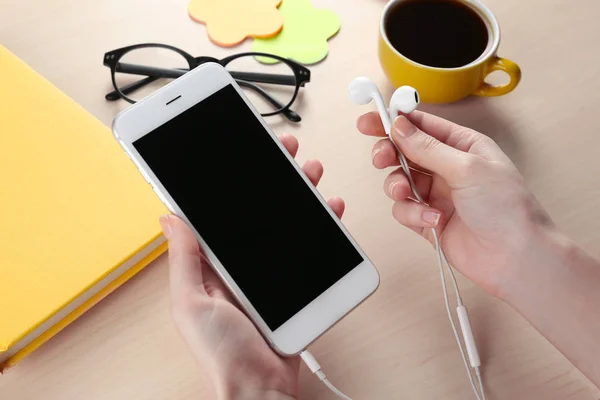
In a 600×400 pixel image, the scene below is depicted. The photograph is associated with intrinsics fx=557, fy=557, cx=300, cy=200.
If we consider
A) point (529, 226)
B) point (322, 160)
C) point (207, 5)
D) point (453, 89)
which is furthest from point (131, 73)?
point (529, 226)

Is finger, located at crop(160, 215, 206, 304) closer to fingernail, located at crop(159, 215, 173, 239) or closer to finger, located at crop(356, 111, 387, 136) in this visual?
fingernail, located at crop(159, 215, 173, 239)

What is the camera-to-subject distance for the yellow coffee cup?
63cm

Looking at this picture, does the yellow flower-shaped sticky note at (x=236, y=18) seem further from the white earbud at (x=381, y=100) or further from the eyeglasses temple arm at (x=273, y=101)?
the white earbud at (x=381, y=100)

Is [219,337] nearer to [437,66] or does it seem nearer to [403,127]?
[403,127]

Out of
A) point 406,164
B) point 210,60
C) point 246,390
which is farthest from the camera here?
point 210,60

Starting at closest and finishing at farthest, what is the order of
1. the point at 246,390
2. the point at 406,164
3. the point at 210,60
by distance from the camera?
the point at 246,390
the point at 406,164
the point at 210,60

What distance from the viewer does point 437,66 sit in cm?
64

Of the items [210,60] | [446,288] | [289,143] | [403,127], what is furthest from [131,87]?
[446,288]

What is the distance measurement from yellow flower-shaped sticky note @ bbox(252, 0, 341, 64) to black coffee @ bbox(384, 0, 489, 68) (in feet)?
0.36

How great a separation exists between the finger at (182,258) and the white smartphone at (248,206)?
16mm

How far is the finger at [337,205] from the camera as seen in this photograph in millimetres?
587

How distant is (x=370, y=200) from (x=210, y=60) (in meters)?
0.27

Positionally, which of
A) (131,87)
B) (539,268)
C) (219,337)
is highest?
(131,87)

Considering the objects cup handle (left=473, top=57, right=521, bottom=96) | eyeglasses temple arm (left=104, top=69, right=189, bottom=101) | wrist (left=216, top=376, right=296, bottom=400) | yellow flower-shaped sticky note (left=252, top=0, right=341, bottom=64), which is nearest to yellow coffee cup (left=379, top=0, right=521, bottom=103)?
cup handle (left=473, top=57, right=521, bottom=96)
